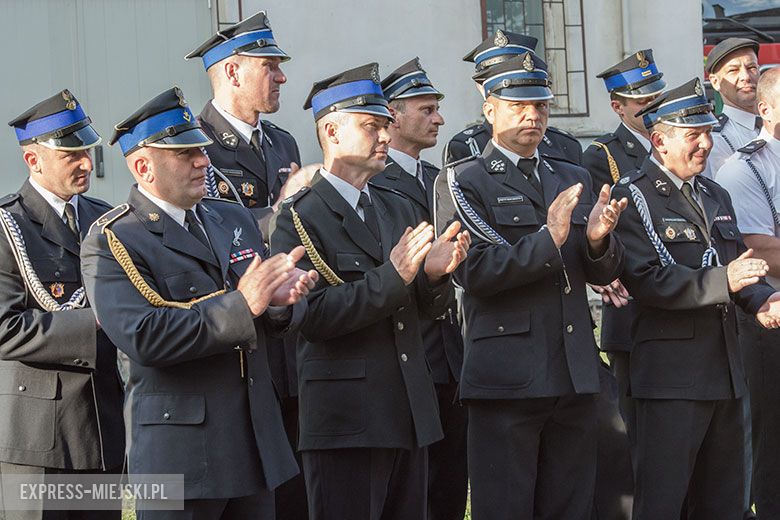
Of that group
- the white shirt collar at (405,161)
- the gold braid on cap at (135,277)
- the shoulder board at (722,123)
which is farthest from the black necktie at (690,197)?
the gold braid on cap at (135,277)

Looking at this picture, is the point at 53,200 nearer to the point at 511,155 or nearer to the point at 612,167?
the point at 511,155

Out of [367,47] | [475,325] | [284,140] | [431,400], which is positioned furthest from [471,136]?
[367,47]

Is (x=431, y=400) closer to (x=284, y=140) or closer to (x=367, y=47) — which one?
(x=284, y=140)

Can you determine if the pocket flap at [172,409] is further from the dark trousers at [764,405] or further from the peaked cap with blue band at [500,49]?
the dark trousers at [764,405]

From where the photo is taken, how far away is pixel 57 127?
4.98 m

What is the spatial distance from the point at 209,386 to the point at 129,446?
0.33 m

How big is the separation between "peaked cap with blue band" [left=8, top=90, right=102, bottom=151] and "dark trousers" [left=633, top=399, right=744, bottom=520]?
8.22ft

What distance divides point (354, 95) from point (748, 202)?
2.11 m

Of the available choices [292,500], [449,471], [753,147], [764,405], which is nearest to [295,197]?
[292,500]

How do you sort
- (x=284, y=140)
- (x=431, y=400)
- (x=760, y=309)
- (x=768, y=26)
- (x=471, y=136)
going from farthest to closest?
1. (x=768, y=26)
2. (x=471, y=136)
3. (x=284, y=140)
4. (x=760, y=309)
5. (x=431, y=400)

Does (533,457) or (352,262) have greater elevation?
(352,262)

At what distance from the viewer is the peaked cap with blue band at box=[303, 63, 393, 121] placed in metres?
4.86

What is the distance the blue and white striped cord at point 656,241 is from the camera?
17.6 feet

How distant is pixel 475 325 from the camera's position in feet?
16.7
